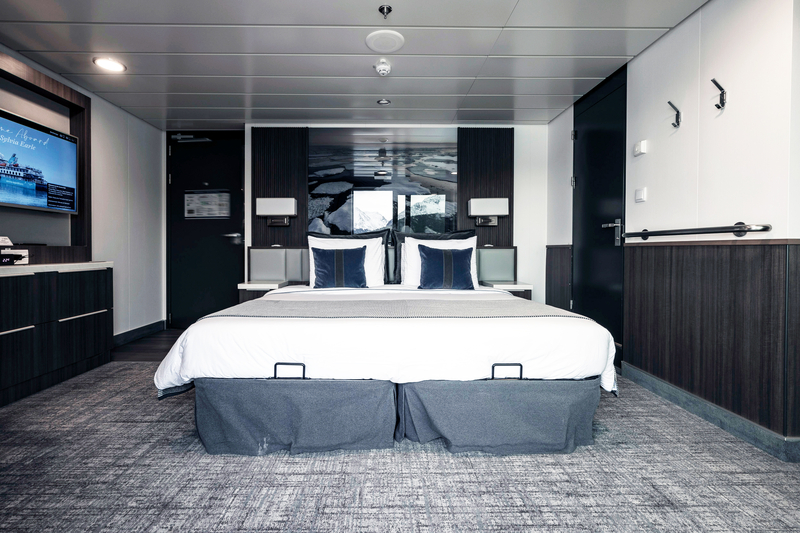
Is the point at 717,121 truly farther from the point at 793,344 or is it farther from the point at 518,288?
the point at 518,288

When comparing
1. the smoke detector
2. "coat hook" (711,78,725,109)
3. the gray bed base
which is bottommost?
the gray bed base

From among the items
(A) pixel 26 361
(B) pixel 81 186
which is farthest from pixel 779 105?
(B) pixel 81 186

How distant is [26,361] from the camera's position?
110 inches

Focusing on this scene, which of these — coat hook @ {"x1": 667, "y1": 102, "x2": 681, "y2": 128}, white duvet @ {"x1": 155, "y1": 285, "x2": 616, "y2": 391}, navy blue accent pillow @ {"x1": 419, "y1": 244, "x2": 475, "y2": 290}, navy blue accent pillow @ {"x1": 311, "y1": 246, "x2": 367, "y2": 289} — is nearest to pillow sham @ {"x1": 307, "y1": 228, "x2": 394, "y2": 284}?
navy blue accent pillow @ {"x1": 311, "y1": 246, "x2": 367, "y2": 289}

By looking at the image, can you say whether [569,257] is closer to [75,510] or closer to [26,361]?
[75,510]

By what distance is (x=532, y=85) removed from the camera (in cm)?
376

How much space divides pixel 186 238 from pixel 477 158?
3883 millimetres

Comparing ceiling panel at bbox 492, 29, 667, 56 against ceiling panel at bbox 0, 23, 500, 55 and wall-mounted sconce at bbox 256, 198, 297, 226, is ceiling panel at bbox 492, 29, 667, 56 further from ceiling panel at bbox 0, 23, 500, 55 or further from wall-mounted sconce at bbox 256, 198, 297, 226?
wall-mounted sconce at bbox 256, 198, 297, 226

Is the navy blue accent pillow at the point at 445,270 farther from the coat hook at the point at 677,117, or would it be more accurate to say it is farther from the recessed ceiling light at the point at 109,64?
the recessed ceiling light at the point at 109,64

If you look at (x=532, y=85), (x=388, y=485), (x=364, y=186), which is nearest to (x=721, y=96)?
(x=532, y=85)

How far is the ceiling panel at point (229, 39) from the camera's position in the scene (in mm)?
2791

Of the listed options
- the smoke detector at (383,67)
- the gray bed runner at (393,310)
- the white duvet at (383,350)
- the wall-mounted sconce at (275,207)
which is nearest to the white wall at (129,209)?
the wall-mounted sconce at (275,207)

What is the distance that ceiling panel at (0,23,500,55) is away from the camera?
2791mm

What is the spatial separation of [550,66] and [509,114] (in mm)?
A: 1189
